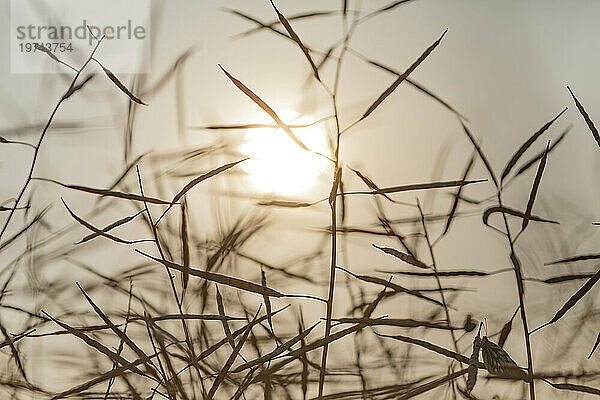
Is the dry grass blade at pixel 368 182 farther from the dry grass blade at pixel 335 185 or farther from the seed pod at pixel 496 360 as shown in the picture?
the seed pod at pixel 496 360

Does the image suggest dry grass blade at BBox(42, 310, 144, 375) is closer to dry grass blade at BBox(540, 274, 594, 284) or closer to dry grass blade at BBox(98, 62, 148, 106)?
dry grass blade at BBox(98, 62, 148, 106)

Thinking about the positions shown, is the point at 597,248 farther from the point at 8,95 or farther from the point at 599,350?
the point at 8,95

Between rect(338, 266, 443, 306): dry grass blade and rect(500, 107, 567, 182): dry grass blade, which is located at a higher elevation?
rect(500, 107, 567, 182): dry grass blade

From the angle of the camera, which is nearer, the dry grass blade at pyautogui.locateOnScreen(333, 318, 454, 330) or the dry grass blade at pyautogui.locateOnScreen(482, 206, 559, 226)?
the dry grass blade at pyautogui.locateOnScreen(333, 318, 454, 330)

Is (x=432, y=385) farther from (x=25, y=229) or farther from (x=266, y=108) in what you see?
(x=25, y=229)

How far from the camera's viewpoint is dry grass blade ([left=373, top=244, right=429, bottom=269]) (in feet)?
3.28

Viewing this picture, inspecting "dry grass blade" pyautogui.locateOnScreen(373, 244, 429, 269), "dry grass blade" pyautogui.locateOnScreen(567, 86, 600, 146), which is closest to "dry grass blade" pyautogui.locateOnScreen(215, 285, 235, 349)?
"dry grass blade" pyautogui.locateOnScreen(373, 244, 429, 269)

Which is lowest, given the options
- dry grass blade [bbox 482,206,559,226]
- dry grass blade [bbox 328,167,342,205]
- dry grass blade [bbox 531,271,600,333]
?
dry grass blade [bbox 531,271,600,333]
